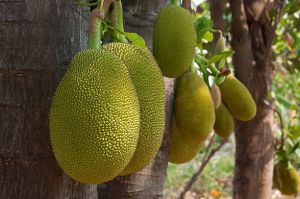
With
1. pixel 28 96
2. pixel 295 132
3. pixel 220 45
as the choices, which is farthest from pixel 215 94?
pixel 295 132

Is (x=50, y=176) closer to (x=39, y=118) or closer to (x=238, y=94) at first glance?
(x=39, y=118)

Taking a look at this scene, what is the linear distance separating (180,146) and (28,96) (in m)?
0.52

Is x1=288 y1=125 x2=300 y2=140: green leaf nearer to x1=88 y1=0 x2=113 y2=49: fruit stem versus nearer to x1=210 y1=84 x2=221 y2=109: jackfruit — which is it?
x1=210 y1=84 x2=221 y2=109: jackfruit

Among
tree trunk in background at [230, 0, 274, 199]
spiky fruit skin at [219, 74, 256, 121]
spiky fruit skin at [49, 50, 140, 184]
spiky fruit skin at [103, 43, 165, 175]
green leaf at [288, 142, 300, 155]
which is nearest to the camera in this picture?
spiky fruit skin at [49, 50, 140, 184]

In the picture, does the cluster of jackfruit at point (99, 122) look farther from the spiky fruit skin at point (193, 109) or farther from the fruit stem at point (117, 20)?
the spiky fruit skin at point (193, 109)

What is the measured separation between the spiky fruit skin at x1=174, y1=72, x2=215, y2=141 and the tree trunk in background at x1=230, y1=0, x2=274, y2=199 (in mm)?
647

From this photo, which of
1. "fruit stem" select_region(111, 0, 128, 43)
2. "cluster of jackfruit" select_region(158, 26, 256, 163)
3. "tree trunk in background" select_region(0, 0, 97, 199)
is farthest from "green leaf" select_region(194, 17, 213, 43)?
"tree trunk in background" select_region(0, 0, 97, 199)

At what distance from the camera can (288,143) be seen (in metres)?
2.05

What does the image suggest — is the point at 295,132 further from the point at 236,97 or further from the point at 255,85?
the point at 236,97

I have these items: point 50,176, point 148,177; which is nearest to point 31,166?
point 50,176

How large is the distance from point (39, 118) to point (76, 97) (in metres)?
0.12

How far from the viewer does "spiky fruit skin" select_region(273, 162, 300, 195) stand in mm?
1850

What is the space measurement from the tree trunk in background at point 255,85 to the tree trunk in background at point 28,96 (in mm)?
1115

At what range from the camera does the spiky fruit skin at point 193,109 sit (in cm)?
111
